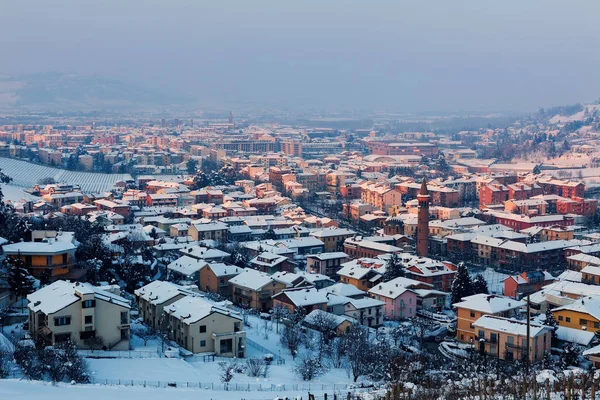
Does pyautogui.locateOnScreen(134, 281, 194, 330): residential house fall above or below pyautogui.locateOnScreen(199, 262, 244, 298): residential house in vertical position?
above

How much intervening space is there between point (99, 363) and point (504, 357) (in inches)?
233

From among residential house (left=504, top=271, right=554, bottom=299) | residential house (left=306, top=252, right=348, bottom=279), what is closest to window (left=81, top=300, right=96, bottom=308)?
residential house (left=306, top=252, right=348, bottom=279)

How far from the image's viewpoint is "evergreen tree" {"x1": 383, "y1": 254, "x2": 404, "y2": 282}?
16.4m

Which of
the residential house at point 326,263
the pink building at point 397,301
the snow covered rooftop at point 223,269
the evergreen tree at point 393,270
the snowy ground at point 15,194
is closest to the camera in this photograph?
the pink building at point 397,301

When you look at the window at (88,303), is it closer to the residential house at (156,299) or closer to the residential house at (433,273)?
the residential house at (156,299)

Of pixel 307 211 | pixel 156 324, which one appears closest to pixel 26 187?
pixel 307 211

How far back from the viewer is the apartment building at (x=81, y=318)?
10539 millimetres

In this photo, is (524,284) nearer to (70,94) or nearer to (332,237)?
(332,237)

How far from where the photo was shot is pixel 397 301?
48.7ft

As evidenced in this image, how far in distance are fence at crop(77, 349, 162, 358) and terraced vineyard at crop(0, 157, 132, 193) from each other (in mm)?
22668

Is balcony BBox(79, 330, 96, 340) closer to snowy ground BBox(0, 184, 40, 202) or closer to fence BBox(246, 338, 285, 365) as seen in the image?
fence BBox(246, 338, 285, 365)

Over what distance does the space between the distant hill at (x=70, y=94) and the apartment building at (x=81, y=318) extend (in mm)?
127238

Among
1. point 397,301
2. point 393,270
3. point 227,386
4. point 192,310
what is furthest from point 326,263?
point 227,386

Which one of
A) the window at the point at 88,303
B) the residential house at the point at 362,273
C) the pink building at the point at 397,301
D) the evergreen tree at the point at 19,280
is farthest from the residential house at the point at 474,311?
the evergreen tree at the point at 19,280
